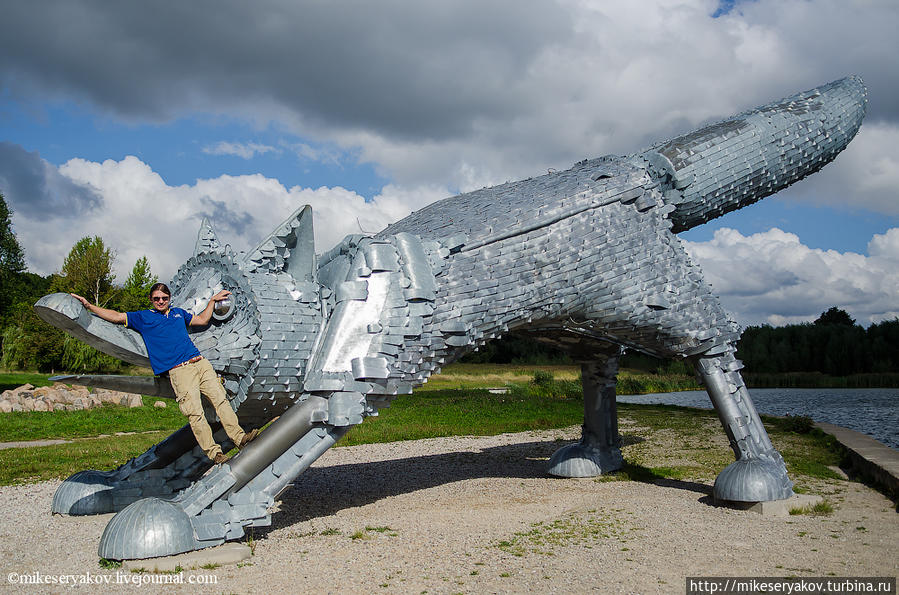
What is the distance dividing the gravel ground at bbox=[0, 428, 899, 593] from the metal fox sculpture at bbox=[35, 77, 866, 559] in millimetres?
498

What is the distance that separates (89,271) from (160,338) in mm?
31125

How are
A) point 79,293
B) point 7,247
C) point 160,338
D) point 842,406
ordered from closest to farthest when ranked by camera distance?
1. point 160,338
2. point 842,406
3. point 7,247
4. point 79,293

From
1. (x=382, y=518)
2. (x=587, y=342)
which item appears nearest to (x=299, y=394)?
(x=382, y=518)

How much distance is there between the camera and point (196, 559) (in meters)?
4.86

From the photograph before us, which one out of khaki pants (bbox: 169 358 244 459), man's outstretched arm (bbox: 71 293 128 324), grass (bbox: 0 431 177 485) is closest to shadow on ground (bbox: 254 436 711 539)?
khaki pants (bbox: 169 358 244 459)

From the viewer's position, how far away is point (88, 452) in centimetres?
1104

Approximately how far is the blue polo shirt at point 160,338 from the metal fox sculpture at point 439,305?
91 mm

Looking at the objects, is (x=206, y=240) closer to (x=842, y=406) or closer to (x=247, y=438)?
(x=247, y=438)

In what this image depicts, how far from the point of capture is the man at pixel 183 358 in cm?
498

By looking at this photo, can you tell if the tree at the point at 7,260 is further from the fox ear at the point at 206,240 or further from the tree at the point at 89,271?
the fox ear at the point at 206,240

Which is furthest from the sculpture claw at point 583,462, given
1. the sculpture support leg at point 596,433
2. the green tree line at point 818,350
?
the green tree line at point 818,350

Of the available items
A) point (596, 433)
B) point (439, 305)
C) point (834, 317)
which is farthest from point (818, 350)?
point (439, 305)

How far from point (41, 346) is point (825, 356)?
36167mm

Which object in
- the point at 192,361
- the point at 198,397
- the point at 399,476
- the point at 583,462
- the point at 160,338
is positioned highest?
the point at 160,338
